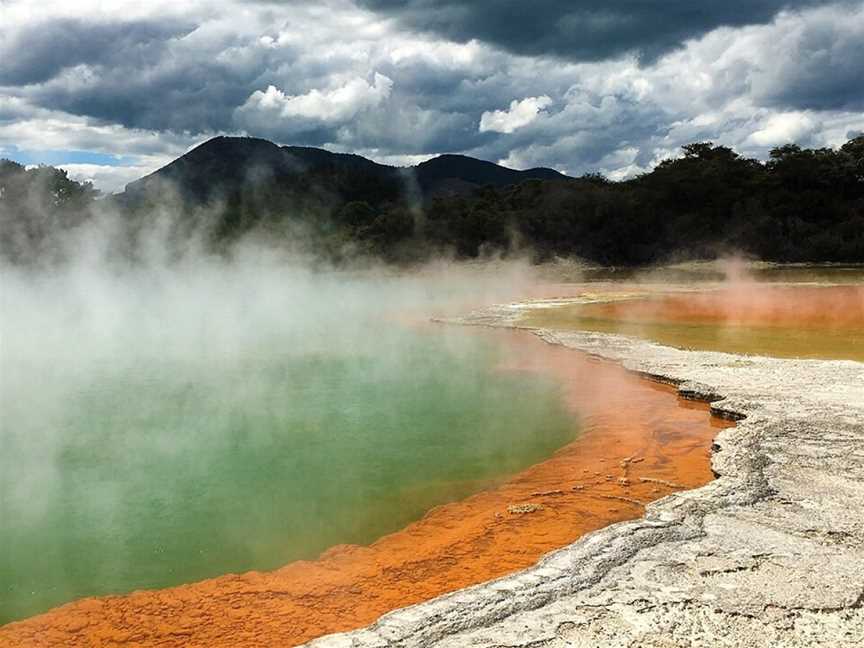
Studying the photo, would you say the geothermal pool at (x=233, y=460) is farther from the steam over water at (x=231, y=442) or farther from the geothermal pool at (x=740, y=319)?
the geothermal pool at (x=740, y=319)

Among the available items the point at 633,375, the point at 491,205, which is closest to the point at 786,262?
the point at 491,205

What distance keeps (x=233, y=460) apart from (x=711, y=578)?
148 inches

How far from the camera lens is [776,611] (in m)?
2.69

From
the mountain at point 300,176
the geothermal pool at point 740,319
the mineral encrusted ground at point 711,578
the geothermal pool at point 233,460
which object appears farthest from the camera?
the mountain at point 300,176

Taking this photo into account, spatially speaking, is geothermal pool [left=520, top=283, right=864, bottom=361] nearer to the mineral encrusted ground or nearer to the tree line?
the mineral encrusted ground

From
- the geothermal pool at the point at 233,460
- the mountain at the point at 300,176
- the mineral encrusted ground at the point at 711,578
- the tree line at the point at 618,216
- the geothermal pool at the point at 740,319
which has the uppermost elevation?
the mountain at the point at 300,176

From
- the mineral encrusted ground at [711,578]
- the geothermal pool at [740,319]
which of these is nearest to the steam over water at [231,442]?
the mineral encrusted ground at [711,578]

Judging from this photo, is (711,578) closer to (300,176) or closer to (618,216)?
(618,216)

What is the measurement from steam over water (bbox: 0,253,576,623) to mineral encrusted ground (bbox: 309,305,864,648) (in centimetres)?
148

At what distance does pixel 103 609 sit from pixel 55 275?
24.2m

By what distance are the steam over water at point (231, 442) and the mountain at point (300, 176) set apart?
27.3 meters

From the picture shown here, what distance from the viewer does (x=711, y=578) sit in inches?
117

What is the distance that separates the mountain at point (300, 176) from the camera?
47031mm

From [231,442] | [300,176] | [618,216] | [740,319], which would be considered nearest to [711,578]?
[231,442]
